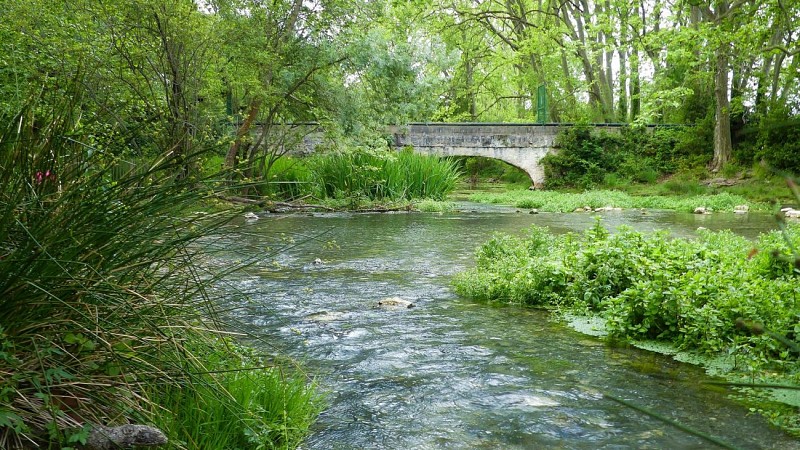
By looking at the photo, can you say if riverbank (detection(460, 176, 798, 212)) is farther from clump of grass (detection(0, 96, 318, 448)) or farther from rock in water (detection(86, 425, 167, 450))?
rock in water (detection(86, 425, 167, 450))

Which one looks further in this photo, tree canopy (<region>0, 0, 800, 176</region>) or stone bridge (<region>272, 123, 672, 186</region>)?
stone bridge (<region>272, 123, 672, 186</region>)

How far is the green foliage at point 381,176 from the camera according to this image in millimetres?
16466

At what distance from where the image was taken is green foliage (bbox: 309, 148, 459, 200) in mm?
16466

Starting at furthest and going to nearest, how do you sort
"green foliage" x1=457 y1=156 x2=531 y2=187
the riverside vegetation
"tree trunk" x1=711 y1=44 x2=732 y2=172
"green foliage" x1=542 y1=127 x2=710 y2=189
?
1. "green foliage" x1=457 y1=156 x2=531 y2=187
2. "green foliage" x1=542 y1=127 x2=710 y2=189
3. "tree trunk" x1=711 y1=44 x2=732 y2=172
4. the riverside vegetation

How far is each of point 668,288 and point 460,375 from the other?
170cm

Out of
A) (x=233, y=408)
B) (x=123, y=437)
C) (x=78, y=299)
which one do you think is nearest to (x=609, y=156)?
(x=233, y=408)

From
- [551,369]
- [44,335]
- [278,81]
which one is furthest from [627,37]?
[44,335]

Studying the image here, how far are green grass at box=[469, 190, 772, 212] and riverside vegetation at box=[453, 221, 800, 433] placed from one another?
11.6 metres

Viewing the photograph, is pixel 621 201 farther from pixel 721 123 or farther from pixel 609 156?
pixel 609 156

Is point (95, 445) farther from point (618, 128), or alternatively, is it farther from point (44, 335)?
point (618, 128)

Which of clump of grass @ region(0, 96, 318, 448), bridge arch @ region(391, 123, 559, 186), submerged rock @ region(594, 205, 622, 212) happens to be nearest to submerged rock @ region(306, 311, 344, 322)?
clump of grass @ region(0, 96, 318, 448)

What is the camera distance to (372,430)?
10.8 feet

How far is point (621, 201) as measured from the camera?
19609 millimetres

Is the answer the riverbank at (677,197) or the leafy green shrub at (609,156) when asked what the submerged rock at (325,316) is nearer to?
the riverbank at (677,197)
